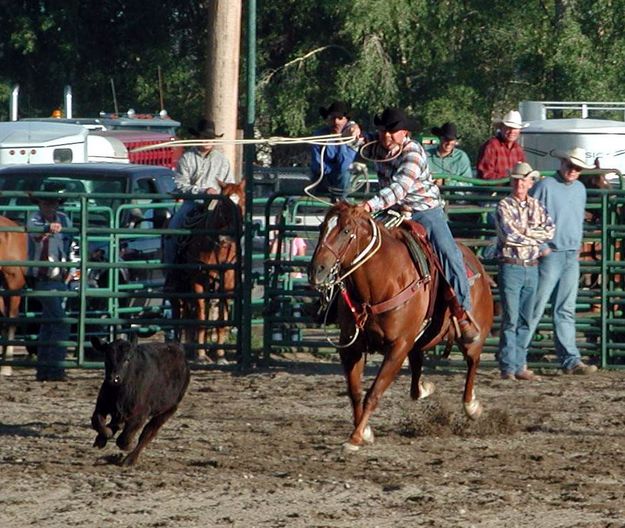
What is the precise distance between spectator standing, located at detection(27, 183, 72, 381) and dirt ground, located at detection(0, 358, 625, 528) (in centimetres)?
82

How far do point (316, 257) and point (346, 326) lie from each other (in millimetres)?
781

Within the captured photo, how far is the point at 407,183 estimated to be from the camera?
10.2 meters

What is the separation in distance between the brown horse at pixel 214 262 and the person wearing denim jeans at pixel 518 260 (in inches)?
95.9

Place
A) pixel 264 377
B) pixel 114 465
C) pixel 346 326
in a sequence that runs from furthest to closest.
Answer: pixel 264 377, pixel 346 326, pixel 114 465

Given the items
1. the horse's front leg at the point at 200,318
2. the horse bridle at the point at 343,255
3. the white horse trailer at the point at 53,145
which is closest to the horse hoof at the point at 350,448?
the horse bridle at the point at 343,255

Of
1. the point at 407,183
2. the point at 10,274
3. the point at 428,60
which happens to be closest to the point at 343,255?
the point at 407,183

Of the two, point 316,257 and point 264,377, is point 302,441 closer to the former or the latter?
point 316,257

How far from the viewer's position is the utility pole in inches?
675

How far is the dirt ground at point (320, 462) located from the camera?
800cm

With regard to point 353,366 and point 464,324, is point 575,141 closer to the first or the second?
point 464,324

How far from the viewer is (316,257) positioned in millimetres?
9359

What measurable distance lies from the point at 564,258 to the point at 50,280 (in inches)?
179

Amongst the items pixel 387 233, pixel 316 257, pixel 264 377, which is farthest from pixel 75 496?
pixel 264 377

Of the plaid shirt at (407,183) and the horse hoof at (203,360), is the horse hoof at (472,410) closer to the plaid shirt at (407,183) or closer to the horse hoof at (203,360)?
the plaid shirt at (407,183)
